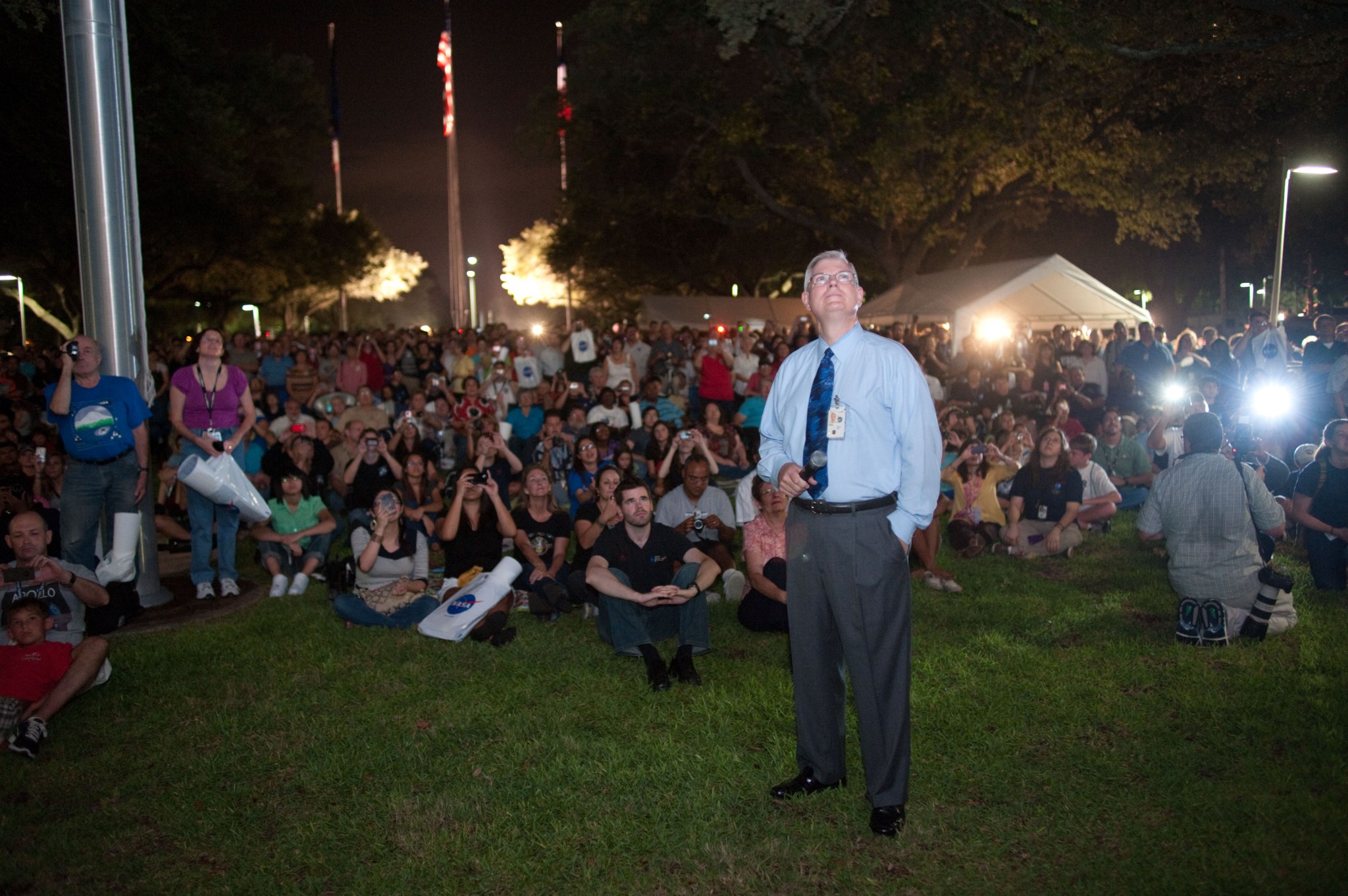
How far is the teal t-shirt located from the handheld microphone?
5900 mm

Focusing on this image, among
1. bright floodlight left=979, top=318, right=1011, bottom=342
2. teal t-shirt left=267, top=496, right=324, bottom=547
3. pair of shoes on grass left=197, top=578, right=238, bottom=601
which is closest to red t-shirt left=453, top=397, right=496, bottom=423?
teal t-shirt left=267, top=496, right=324, bottom=547

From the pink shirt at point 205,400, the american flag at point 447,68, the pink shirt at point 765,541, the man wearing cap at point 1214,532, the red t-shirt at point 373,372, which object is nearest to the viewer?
the man wearing cap at point 1214,532

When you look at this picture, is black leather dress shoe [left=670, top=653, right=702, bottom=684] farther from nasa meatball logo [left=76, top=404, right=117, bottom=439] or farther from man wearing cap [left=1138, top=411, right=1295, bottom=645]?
nasa meatball logo [left=76, top=404, right=117, bottom=439]

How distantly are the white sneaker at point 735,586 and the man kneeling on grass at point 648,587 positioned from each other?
1.08 meters

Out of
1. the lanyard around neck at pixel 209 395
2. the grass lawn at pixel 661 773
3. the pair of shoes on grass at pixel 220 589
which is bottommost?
the grass lawn at pixel 661 773

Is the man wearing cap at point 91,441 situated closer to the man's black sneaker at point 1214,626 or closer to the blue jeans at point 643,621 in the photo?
the blue jeans at point 643,621

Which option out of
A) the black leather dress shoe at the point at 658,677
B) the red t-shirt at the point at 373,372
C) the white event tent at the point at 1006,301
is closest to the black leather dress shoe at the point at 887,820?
the black leather dress shoe at the point at 658,677

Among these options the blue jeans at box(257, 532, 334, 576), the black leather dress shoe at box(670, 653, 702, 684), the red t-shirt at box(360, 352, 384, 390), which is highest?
the red t-shirt at box(360, 352, 384, 390)

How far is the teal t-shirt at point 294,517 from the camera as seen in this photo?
8195 millimetres

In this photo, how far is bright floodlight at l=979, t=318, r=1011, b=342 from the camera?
19.9 metres

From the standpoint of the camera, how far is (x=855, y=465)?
3529 mm

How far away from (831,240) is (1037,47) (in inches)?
812

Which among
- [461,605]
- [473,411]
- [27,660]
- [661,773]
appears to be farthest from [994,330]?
[27,660]

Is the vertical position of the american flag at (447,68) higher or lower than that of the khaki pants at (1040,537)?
higher
